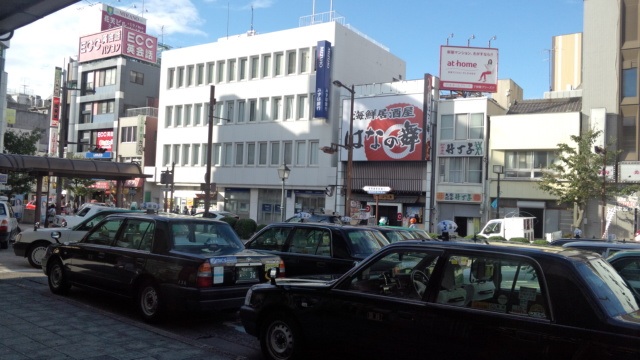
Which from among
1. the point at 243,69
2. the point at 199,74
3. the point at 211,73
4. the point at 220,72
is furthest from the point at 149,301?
the point at 199,74

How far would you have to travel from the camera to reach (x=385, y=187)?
37.9m

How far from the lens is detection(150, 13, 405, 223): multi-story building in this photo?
41750 mm

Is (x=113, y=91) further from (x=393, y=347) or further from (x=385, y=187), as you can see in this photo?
(x=393, y=347)

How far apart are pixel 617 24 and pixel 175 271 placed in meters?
33.3

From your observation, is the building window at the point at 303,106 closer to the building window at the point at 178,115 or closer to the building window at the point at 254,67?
the building window at the point at 254,67

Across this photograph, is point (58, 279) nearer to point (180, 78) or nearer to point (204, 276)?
point (204, 276)

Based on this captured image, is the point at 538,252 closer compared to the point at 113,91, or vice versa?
the point at 538,252

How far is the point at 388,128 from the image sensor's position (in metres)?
38.6

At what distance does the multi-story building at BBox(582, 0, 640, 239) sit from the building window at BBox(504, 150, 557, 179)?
8.83ft

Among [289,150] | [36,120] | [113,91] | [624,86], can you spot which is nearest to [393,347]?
[624,86]

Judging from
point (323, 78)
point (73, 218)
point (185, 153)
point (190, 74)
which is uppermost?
point (190, 74)

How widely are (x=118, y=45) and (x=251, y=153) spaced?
2396 centimetres

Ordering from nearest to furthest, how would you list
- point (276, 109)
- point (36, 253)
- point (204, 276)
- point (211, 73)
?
point (204, 276), point (36, 253), point (276, 109), point (211, 73)

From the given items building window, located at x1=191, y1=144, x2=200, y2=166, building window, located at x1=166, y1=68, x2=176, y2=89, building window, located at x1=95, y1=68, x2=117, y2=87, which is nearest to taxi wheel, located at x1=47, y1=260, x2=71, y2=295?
building window, located at x1=191, y1=144, x2=200, y2=166
